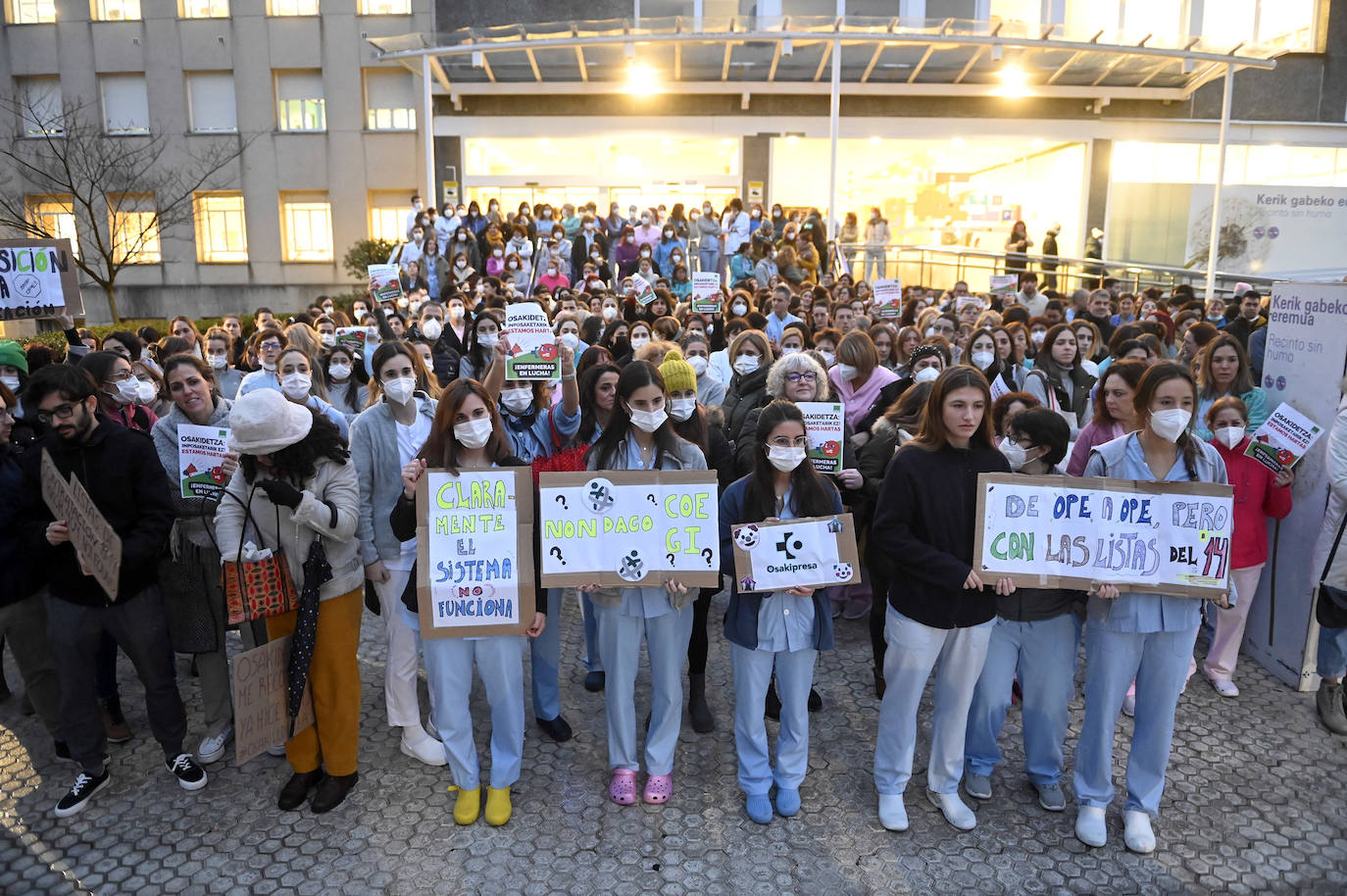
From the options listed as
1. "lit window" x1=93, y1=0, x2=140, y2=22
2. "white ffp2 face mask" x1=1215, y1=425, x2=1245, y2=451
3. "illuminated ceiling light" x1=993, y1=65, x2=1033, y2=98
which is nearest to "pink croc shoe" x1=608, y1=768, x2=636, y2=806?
"white ffp2 face mask" x1=1215, y1=425, x2=1245, y2=451

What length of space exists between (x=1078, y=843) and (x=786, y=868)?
143 cm

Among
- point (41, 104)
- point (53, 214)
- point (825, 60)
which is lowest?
point (53, 214)

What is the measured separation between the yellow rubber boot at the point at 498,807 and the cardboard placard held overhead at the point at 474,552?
0.84 m

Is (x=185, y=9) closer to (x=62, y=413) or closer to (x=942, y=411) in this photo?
(x=62, y=413)

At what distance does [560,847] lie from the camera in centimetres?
438

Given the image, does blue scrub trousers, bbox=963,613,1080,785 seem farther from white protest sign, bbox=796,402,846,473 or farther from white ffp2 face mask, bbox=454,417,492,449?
white ffp2 face mask, bbox=454,417,492,449

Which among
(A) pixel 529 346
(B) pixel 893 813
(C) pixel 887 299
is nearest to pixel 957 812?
(B) pixel 893 813

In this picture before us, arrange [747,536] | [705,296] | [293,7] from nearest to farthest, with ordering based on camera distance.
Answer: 1. [747,536]
2. [705,296]
3. [293,7]

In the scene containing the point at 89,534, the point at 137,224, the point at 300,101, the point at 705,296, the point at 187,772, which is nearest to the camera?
the point at 89,534

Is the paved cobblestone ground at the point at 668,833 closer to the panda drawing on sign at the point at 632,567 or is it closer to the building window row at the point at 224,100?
the panda drawing on sign at the point at 632,567

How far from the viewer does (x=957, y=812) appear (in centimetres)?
452

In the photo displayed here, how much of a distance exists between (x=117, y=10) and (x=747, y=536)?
32849 mm

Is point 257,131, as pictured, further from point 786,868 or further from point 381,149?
point 786,868

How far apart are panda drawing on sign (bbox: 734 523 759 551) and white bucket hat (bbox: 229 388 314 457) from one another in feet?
7.01
